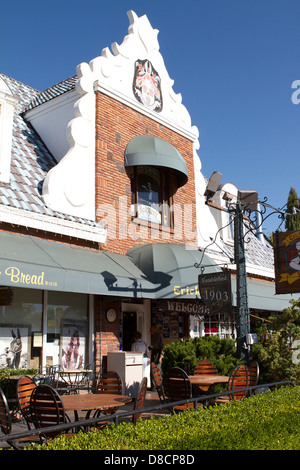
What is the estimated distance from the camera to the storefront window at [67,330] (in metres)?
9.70

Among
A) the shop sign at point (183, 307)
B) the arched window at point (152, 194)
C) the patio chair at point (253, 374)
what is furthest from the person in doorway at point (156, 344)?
the patio chair at point (253, 374)

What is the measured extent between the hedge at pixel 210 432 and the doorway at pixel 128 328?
6659 mm

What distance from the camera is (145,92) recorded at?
1361 centimetres

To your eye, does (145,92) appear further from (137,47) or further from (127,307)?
(127,307)

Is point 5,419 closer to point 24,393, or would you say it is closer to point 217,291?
point 24,393

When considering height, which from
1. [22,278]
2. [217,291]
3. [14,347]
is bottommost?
[14,347]

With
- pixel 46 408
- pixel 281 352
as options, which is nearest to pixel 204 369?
pixel 281 352

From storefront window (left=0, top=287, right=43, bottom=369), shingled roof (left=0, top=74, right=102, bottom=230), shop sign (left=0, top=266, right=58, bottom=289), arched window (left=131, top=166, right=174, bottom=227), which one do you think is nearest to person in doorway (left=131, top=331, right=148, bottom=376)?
storefront window (left=0, top=287, right=43, bottom=369)

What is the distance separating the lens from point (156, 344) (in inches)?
471

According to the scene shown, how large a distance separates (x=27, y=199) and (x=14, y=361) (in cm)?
337

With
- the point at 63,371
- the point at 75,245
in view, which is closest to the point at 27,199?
the point at 75,245

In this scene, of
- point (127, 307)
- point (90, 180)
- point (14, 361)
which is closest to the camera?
point (14, 361)

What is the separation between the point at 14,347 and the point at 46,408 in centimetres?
404

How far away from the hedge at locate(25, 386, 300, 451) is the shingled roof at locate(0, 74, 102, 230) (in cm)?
573
